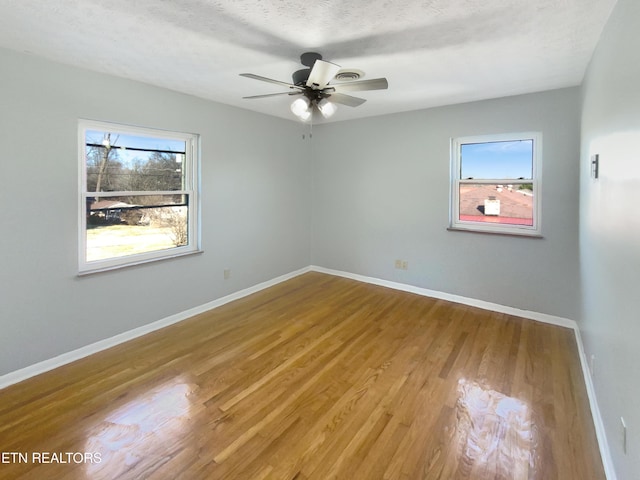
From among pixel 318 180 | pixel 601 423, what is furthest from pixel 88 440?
pixel 318 180

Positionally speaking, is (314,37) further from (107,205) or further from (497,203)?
(497,203)

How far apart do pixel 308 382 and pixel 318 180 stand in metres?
3.58

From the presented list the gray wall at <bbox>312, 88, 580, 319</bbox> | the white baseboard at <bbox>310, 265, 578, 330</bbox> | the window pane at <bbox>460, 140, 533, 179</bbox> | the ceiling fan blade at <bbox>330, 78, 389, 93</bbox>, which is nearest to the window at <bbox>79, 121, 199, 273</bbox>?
the ceiling fan blade at <bbox>330, 78, 389, 93</bbox>

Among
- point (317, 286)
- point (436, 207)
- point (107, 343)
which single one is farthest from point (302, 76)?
point (317, 286)

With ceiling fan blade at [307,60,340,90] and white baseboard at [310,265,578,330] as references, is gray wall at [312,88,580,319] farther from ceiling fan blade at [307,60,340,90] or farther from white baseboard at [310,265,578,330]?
ceiling fan blade at [307,60,340,90]

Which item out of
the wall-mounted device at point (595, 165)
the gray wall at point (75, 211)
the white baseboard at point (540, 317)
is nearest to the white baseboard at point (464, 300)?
the white baseboard at point (540, 317)

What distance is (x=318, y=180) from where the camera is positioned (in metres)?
5.44

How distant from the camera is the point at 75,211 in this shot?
109 inches

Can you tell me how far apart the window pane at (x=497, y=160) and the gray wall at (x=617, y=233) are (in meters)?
1.27

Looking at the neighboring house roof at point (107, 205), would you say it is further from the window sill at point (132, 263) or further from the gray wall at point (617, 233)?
the gray wall at point (617, 233)

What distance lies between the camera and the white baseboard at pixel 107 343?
2510 mm

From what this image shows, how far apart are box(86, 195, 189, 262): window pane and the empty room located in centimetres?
2

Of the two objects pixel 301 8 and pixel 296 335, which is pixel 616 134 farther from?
pixel 296 335

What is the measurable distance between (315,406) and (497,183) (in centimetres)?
320
